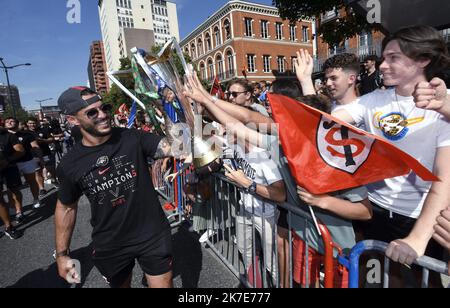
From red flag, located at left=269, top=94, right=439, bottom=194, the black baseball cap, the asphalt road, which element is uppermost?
the black baseball cap

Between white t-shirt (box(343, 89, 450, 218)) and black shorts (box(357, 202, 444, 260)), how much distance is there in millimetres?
61

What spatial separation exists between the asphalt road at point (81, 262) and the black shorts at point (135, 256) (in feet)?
2.91

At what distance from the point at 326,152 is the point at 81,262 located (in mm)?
3475

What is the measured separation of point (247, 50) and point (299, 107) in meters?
36.7

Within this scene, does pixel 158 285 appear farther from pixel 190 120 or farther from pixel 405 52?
pixel 405 52

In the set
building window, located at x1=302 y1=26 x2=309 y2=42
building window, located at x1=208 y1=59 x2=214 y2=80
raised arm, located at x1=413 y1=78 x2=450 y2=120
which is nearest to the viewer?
raised arm, located at x1=413 y1=78 x2=450 y2=120

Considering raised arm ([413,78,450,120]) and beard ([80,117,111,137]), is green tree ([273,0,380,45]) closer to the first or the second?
raised arm ([413,78,450,120])

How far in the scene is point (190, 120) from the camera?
2.24 m

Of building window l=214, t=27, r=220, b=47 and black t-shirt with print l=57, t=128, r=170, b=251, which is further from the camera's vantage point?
building window l=214, t=27, r=220, b=47

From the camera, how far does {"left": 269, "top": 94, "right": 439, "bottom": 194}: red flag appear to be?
1.42m

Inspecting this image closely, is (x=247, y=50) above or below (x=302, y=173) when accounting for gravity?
above

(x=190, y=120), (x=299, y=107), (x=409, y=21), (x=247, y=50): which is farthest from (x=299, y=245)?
(x=247, y=50)

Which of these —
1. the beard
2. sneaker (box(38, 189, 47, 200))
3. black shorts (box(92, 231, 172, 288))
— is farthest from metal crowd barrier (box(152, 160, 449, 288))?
sneaker (box(38, 189, 47, 200))

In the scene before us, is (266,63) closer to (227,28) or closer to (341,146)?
(227,28)
